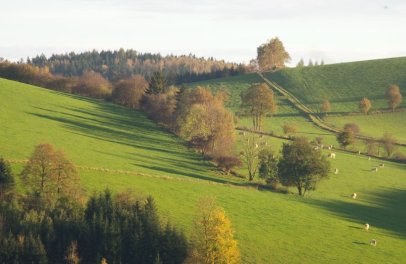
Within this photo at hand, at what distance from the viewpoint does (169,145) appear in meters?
99.3

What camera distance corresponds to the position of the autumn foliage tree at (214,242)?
47.2 metres

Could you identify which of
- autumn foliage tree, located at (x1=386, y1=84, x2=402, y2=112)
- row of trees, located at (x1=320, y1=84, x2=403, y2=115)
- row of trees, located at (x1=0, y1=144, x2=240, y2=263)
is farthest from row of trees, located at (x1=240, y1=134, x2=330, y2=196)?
autumn foliage tree, located at (x1=386, y1=84, x2=402, y2=112)

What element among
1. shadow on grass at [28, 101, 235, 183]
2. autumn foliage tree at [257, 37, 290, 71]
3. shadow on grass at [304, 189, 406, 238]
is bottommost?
shadow on grass at [304, 189, 406, 238]

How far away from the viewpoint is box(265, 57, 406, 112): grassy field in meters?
158

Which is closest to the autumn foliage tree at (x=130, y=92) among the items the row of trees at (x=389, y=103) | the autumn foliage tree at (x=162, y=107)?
the autumn foliage tree at (x=162, y=107)

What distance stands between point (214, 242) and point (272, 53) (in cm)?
14653

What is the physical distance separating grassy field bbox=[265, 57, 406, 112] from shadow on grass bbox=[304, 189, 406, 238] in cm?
7243

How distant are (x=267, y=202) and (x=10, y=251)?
113 ft

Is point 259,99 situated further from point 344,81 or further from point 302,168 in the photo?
point 344,81

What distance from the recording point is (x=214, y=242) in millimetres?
47594

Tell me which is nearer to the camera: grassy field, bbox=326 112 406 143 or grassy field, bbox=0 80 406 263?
grassy field, bbox=0 80 406 263

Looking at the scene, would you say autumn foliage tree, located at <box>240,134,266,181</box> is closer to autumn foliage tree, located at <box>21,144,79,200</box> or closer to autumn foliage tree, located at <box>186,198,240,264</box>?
autumn foliage tree, located at <box>186,198,240,264</box>

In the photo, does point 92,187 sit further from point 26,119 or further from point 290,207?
point 26,119

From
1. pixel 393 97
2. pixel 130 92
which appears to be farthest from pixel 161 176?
pixel 393 97
